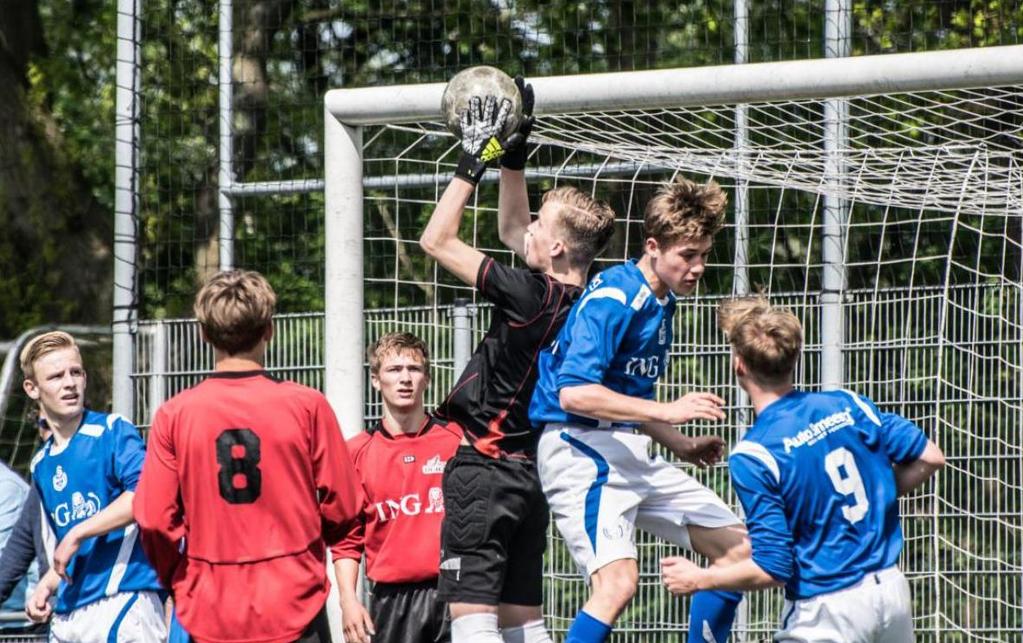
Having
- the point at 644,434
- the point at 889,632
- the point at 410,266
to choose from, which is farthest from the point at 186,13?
the point at 889,632

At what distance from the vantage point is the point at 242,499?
4492mm

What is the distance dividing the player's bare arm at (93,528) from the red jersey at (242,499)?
848 mm

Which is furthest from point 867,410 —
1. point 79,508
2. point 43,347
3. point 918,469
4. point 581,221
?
point 43,347

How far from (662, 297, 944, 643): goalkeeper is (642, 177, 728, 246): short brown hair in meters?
0.61

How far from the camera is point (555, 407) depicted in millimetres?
5164

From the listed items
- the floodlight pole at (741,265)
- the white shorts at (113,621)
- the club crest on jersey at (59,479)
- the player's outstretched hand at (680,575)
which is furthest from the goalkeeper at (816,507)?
the floodlight pole at (741,265)

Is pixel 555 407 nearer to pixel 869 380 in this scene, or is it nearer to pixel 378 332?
pixel 869 380

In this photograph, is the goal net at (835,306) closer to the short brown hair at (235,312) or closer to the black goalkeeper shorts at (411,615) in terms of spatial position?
the black goalkeeper shorts at (411,615)

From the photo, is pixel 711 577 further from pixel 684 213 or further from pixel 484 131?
pixel 484 131

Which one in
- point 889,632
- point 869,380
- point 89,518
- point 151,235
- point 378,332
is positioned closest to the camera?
point 889,632

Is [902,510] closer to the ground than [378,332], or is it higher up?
closer to the ground

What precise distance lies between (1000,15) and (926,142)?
1846 millimetres

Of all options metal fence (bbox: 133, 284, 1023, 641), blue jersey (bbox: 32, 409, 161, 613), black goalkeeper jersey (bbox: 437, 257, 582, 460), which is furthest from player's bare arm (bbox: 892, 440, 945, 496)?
blue jersey (bbox: 32, 409, 161, 613)

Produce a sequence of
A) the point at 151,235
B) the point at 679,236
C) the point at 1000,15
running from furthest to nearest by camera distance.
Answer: the point at 151,235, the point at 1000,15, the point at 679,236
